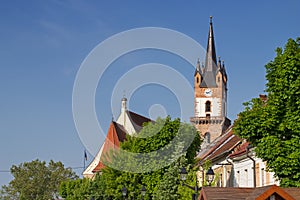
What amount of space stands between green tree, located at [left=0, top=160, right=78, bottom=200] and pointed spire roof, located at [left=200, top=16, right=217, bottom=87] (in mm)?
34243

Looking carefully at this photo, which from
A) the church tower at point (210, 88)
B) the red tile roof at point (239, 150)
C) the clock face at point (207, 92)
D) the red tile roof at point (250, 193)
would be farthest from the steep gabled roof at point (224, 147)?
the clock face at point (207, 92)

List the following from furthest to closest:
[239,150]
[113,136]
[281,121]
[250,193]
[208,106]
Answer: [208,106], [113,136], [239,150], [281,121], [250,193]

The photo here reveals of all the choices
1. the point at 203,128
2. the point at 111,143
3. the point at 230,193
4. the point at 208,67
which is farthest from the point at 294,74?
the point at 208,67

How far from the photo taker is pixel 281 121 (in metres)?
28.1

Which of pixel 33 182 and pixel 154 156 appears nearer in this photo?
pixel 154 156

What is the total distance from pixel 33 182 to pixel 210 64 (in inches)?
1660

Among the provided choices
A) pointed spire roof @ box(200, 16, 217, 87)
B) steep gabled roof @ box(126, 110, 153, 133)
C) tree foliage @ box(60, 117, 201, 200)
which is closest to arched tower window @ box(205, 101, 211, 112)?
pointed spire roof @ box(200, 16, 217, 87)

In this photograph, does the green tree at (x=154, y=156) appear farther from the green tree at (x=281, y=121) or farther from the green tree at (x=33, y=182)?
the green tree at (x=33, y=182)

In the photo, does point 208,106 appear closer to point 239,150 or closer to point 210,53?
point 210,53

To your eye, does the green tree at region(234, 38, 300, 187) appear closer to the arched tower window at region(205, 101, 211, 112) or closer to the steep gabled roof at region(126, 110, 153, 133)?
the steep gabled roof at region(126, 110, 153, 133)

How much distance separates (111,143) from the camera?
89500 millimetres

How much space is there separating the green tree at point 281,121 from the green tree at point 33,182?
279 feet

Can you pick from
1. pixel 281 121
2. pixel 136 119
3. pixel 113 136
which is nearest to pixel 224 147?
pixel 281 121

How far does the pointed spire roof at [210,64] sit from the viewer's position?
119625mm
